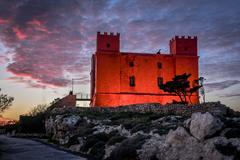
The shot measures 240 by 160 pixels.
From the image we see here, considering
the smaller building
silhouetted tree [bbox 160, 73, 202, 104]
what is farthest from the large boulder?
the smaller building

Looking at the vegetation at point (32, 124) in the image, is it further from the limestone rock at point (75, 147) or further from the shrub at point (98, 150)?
the shrub at point (98, 150)

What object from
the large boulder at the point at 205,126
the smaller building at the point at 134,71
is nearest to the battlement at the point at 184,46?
the smaller building at the point at 134,71

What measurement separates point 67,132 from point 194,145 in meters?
22.8

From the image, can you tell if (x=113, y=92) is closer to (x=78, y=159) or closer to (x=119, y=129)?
(x=119, y=129)

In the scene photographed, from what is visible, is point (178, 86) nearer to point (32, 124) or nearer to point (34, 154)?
point (32, 124)

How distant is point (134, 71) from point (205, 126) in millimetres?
44231

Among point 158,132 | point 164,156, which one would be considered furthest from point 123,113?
point 164,156

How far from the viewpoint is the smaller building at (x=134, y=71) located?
57594 mm

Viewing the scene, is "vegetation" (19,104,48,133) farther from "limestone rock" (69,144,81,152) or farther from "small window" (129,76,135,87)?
"limestone rock" (69,144,81,152)

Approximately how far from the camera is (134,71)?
194 ft

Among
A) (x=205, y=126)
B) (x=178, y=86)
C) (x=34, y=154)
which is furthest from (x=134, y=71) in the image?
(x=205, y=126)

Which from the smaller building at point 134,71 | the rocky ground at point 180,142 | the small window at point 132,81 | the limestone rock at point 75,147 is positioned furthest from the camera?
the small window at point 132,81

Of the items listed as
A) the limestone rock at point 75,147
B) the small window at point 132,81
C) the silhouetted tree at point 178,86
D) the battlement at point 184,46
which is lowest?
the limestone rock at point 75,147

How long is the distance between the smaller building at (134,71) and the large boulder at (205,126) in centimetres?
4191
